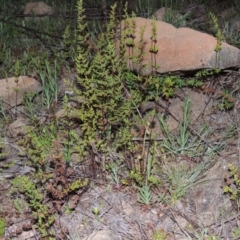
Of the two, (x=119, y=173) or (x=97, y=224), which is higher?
(x=119, y=173)

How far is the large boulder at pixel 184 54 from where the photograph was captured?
3484 mm

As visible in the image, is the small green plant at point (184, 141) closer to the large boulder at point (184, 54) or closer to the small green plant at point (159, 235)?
the large boulder at point (184, 54)

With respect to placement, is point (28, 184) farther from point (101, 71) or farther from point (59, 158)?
point (101, 71)

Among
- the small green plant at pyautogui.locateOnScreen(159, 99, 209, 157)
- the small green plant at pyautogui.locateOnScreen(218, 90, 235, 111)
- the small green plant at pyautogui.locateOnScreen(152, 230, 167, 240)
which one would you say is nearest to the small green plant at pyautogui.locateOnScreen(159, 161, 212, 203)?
the small green plant at pyautogui.locateOnScreen(159, 99, 209, 157)

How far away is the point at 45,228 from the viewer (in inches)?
105

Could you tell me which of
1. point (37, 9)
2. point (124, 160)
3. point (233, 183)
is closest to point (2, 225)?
point (124, 160)

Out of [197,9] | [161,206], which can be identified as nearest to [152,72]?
[161,206]

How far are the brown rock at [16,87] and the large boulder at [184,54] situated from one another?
0.81 m

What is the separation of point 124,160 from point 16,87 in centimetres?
121

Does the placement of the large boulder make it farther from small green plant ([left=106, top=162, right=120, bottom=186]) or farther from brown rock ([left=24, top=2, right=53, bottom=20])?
brown rock ([left=24, top=2, right=53, bottom=20])

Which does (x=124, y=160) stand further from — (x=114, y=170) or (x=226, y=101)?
(x=226, y=101)

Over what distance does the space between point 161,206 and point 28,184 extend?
32.3 inches

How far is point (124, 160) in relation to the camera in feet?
10.1

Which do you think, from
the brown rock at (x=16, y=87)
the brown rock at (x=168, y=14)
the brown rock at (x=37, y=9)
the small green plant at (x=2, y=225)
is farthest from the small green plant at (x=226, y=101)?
the brown rock at (x=37, y=9)
